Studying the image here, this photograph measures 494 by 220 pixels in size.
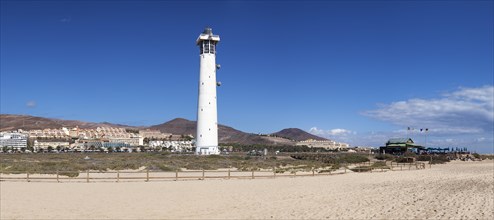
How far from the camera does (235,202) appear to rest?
15930mm

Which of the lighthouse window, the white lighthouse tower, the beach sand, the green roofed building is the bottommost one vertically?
the beach sand

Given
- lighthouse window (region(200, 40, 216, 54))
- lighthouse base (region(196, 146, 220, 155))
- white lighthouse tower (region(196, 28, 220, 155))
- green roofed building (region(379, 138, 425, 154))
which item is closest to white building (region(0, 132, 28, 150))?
lighthouse base (region(196, 146, 220, 155))

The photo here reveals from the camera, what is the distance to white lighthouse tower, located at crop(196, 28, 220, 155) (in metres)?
47.6

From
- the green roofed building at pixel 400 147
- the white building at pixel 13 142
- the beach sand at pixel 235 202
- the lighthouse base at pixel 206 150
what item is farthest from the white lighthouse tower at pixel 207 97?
the white building at pixel 13 142

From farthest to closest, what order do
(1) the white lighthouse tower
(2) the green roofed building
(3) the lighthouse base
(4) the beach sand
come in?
(2) the green roofed building, (3) the lighthouse base, (1) the white lighthouse tower, (4) the beach sand

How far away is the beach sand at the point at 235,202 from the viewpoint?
13102 millimetres

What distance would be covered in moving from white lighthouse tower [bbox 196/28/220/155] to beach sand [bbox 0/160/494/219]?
25.8 m

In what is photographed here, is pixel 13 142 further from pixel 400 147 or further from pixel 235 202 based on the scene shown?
pixel 235 202

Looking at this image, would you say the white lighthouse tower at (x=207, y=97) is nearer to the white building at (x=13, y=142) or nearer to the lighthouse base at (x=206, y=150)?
the lighthouse base at (x=206, y=150)

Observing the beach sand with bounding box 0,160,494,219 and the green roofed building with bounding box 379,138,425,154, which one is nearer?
the beach sand with bounding box 0,160,494,219

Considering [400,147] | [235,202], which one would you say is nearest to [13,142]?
[400,147]

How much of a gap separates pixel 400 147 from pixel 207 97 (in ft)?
150

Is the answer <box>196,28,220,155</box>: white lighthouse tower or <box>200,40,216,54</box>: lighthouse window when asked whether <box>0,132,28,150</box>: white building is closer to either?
<box>196,28,220,155</box>: white lighthouse tower

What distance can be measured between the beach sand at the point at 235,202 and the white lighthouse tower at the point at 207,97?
84.8 ft
